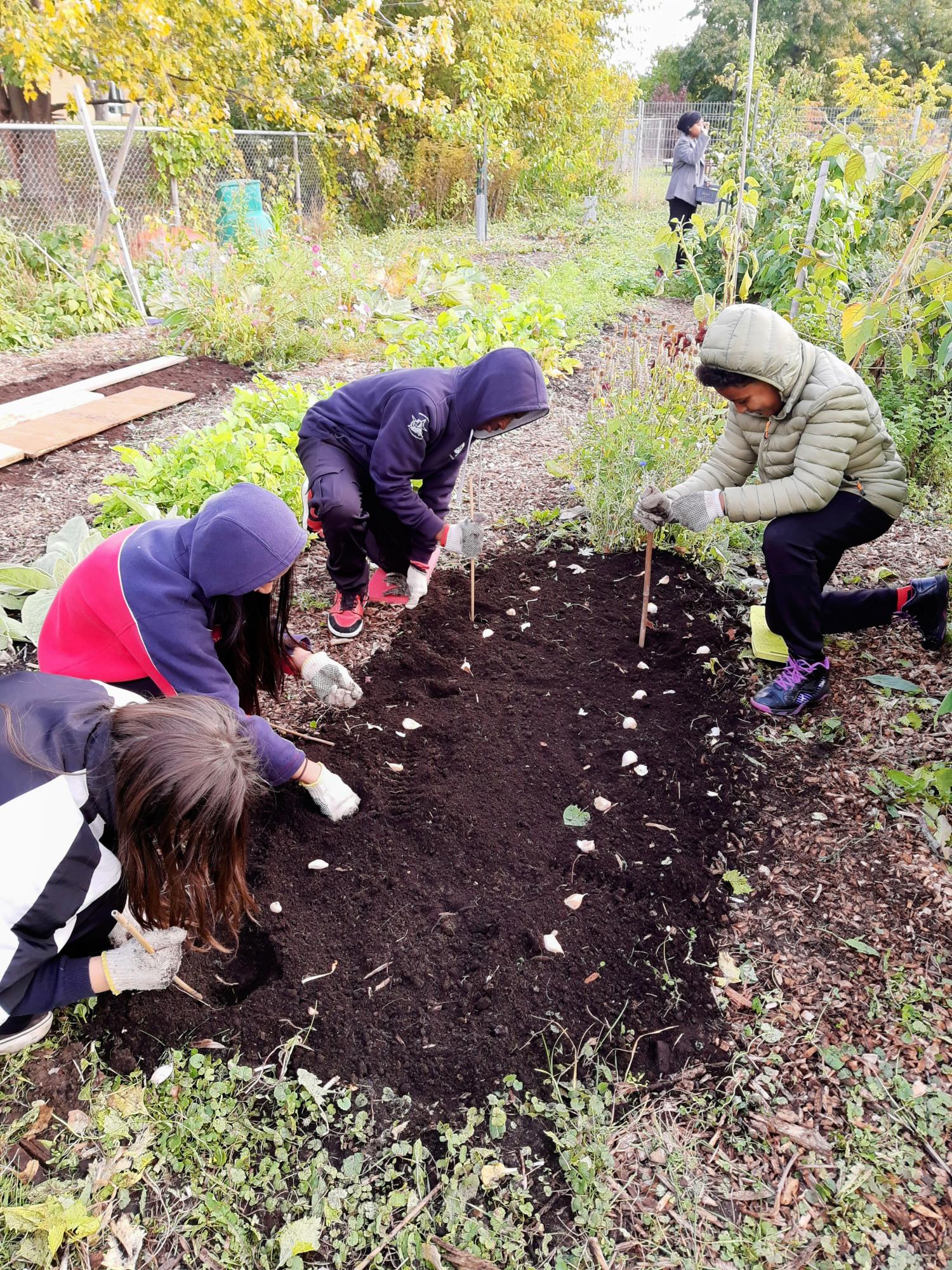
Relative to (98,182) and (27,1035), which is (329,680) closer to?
(27,1035)

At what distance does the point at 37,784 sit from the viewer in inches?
57.4

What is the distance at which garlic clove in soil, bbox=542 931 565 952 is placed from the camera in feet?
6.44

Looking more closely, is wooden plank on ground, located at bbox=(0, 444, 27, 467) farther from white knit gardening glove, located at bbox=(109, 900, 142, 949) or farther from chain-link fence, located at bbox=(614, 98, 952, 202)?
chain-link fence, located at bbox=(614, 98, 952, 202)

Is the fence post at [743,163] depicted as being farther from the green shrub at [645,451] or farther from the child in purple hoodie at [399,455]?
the child in purple hoodie at [399,455]

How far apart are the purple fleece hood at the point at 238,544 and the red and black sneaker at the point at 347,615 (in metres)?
1.23

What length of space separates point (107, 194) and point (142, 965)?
7.45 metres

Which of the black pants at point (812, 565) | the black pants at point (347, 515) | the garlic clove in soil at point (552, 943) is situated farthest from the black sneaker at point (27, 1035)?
the black pants at point (812, 565)

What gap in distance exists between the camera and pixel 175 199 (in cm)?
834

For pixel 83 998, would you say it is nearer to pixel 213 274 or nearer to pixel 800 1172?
pixel 800 1172

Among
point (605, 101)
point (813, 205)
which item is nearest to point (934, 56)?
point (605, 101)

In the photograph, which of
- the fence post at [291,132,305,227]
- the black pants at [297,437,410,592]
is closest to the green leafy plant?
the black pants at [297,437,410,592]

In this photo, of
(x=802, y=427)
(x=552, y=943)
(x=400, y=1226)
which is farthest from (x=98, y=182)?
(x=400, y=1226)

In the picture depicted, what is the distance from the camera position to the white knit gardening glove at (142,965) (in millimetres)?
1735

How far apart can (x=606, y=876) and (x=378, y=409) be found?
1916 millimetres
